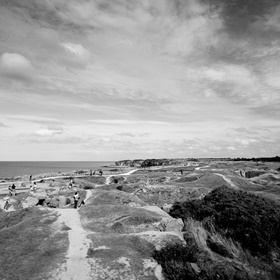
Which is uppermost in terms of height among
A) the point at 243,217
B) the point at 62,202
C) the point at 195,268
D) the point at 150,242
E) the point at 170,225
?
the point at 243,217

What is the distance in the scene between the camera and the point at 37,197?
126 feet

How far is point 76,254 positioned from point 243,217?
13.8 meters

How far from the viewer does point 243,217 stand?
19984 mm

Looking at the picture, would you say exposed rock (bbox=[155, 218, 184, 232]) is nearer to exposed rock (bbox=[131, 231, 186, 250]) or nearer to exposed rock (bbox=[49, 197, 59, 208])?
exposed rock (bbox=[131, 231, 186, 250])

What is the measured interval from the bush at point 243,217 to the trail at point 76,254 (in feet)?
35.4

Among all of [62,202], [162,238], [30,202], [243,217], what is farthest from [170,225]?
[30,202]

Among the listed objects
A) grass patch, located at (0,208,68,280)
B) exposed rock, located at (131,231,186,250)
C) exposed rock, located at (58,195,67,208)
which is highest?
exposed rock, located at (58,195,67,208)

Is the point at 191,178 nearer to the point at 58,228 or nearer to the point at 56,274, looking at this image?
the point at 58,228

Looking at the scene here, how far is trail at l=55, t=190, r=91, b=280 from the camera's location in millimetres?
14148

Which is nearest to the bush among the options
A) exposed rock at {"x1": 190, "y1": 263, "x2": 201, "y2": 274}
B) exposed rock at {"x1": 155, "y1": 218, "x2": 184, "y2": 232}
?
exposed rock at {"x1": 155, "y1": 218, "x2": 184, "y2": 232}

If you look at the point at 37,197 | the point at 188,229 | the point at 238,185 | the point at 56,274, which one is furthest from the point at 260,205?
the point at 238,185

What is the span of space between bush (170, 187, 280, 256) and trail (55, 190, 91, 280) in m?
10.8

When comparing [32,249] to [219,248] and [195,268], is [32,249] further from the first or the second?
[219,248]

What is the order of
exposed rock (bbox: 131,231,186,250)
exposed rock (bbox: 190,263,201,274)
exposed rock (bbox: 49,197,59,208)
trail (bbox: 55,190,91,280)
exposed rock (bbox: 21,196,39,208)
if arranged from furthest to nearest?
1. exposed rock (bbox: 21,196,39,208)
2. exposed rock (bbox: 49,197,59,208)
3. exposed rock (bbox: 131,231,186,250)
4. trail (bbox: 55,190,91,280)
5. exposed rock (bbox: 190,263,201,274)
